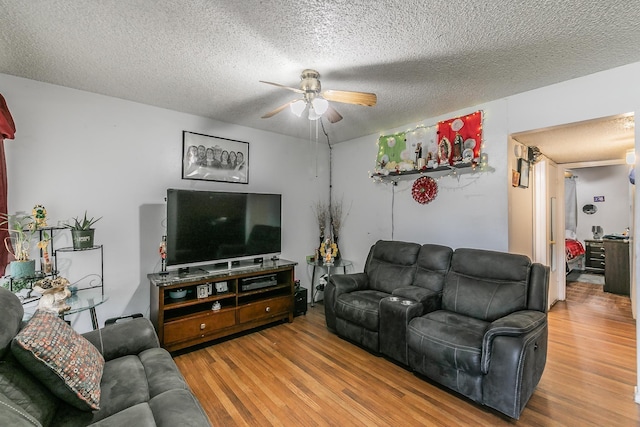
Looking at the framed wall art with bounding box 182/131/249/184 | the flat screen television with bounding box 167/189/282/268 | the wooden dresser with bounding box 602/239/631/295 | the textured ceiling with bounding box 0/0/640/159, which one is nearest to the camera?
the textured ceiling with bounding box 0/0/640/159

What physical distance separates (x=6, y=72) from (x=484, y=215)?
449cm

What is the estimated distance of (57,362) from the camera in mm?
1261

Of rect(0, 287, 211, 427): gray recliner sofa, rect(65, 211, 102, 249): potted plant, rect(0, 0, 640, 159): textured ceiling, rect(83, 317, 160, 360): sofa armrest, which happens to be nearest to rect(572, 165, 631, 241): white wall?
rect(0, 0, 640, 159): textured ceiling

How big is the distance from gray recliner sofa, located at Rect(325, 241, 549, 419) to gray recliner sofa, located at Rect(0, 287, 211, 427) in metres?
1.68

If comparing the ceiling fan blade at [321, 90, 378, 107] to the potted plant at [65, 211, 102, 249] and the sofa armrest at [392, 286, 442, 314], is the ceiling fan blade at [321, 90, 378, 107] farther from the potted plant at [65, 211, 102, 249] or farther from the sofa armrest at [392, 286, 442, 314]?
the potted plant at [65, 211, 102, 249]

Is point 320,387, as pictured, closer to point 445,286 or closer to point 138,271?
point 445,286

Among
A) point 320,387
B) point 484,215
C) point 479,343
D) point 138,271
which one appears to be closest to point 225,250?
point 138,271

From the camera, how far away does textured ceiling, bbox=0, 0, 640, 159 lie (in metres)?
1.59

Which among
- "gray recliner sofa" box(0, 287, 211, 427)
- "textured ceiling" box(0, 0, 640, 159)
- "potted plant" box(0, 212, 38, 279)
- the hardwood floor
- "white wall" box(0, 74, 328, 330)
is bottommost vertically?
the hardwood floor

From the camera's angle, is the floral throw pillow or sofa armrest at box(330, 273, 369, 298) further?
sofa armrest at box(330, 273, 369, 298)

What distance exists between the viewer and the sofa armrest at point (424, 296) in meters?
2.61

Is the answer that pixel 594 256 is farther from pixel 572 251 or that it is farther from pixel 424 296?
pixel 424 296

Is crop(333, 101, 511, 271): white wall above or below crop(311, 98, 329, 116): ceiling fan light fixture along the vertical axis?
below

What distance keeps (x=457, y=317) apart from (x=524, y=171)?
78.6 inches
